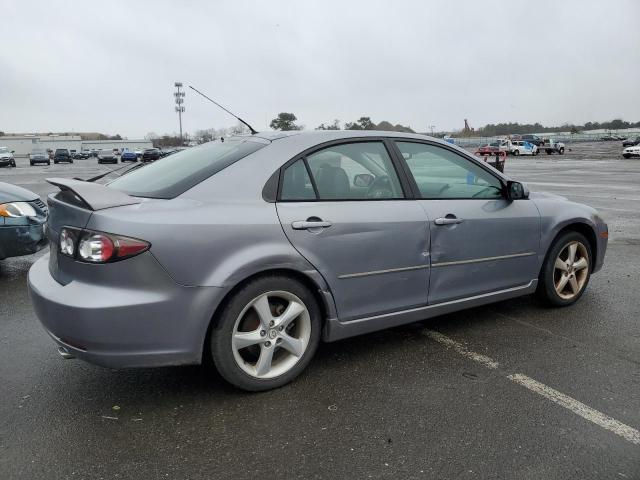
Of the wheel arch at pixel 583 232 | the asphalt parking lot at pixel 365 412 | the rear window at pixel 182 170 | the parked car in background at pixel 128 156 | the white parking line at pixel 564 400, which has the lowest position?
the parked car in background at pixel 128 156

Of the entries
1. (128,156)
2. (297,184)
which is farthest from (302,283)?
(128,156)

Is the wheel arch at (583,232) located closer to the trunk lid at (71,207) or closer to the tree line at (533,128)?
the trunk lid at (71,207)

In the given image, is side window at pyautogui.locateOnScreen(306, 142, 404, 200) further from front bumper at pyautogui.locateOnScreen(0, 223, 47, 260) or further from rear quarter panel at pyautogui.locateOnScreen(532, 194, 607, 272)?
front bumper at pyautogui.locateOnScreen(0, 223, 47, 260)

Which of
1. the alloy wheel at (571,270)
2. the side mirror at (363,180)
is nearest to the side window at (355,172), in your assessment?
the side mirror at (363,180)

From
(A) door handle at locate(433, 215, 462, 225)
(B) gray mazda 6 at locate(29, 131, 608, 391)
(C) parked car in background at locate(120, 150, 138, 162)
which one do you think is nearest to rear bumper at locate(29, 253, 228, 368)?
(B) gray mazda 6 at locate(29, 131, 608, 391)

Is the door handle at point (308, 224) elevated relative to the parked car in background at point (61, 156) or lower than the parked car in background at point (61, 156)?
elevated

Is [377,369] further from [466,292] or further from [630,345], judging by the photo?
[630,345]

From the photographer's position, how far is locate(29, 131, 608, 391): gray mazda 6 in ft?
8.71

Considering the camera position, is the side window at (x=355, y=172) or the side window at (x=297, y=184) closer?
the side window at (x=297, y=184)

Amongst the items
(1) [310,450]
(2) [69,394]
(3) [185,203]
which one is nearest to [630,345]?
(1) [310,450]

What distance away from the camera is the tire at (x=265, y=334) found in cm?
286

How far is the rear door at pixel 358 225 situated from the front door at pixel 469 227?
0.49ft

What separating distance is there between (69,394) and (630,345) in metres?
3.69

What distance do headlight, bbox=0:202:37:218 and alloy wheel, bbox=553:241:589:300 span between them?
5024 millimetres
